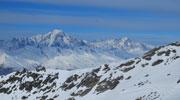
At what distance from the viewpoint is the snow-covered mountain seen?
228 feet

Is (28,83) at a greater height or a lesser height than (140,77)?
lesser

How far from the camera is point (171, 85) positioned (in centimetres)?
6631

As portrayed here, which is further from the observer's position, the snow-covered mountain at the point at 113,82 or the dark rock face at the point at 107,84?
the dark rock face at the point at 107,84

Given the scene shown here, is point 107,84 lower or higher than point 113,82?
lower

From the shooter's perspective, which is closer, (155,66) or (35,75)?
(155,66)

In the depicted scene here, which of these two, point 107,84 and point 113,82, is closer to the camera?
point 113,82

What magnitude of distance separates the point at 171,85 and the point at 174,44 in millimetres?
48211

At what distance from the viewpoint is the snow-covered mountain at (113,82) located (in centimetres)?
6950

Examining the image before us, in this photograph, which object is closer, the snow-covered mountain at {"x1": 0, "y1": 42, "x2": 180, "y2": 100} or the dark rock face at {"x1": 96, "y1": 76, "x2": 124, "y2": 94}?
the snow-covered mountain at {"x1": 0, "y1": 42, "x2": 180, "y2": 100}

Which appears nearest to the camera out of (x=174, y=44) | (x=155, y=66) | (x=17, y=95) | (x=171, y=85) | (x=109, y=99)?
(x=171, y=85)

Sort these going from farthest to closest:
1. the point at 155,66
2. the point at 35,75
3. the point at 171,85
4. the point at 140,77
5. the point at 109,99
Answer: the point at 35,75 < the point at 155,66 < the point at 140,77 < the point at 109,99 < the point at 171,85

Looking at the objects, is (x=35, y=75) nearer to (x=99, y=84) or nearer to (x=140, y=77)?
(x=99, y=84)

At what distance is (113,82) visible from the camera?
93500 millimetres

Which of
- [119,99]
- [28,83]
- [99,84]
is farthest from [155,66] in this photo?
[28,83]
